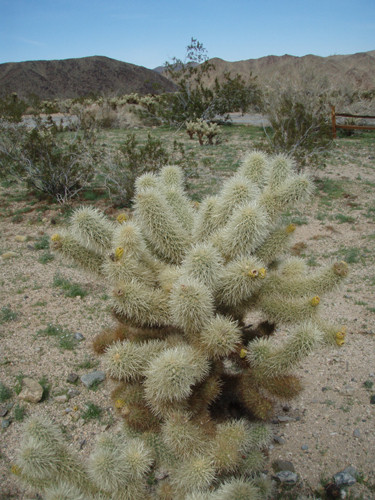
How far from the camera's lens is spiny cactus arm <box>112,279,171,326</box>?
198 cm

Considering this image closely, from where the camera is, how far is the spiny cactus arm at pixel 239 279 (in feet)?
6.38

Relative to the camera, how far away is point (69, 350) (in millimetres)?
3893

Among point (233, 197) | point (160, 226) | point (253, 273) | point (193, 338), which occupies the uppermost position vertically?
point (233, 197)

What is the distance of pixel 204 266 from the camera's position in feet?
6.44

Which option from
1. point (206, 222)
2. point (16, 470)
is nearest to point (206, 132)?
point (206, 222)

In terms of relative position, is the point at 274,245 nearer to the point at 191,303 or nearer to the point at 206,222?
the point at 206,222

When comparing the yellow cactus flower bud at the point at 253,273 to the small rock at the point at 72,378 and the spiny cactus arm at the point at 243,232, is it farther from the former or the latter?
the small rock at the point at 72,378

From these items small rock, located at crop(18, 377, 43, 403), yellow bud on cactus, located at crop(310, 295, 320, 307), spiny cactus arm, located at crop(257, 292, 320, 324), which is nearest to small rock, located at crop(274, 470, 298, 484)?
spiny cactus arm, located at crop(257, 292, 320, 324)

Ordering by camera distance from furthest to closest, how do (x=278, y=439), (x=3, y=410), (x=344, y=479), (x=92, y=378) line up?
1. (x=92, y=378)
2. (x=3, y=410)
3. (x=278, y=439)
4. (x=344, y=479)

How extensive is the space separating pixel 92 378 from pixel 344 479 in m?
2.04

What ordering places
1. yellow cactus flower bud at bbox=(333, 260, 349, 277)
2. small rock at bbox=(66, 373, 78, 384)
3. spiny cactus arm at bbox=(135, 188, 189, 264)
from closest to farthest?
yellow cactus flower bud at bbox=(333, 260, 349, 277)
spiny cactus arm at bbox=(135, 188, 189, 264)
small rock at bbox=(66, 373, 78, 384)

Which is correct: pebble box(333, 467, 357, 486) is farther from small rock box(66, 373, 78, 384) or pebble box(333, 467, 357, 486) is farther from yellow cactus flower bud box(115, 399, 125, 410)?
small rock box(66, 373, 78, 384)

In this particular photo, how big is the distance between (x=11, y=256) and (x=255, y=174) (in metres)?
4.21

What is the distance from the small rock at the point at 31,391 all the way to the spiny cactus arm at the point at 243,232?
208 cm
